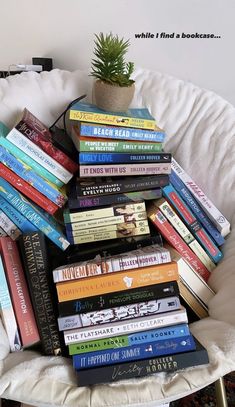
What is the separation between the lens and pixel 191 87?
121 cm

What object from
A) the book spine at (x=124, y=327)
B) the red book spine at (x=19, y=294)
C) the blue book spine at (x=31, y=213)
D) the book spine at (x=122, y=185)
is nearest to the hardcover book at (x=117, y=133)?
the book spine at (x=122, y=185)

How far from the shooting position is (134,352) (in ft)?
2.64

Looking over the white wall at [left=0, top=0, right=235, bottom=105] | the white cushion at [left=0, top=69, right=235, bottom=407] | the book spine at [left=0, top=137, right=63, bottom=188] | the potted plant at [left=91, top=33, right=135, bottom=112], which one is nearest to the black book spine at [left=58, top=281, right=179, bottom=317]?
the white cushion at [left=0, top=69, right=235, bottom=407]

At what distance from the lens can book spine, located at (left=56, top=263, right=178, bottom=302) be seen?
834mm

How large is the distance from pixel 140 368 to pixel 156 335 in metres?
0.08

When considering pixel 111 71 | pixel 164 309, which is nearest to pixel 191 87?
pixel 111 71

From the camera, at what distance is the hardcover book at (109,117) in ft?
3.26

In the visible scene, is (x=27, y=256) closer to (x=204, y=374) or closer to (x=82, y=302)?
(x=82, y=302)

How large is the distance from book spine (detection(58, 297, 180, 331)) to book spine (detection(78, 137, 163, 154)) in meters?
0.39

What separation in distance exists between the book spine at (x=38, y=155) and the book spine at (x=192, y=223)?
272 millimetres

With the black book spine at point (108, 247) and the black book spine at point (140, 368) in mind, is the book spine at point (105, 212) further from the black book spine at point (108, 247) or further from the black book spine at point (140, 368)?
the black book spine at point (140, 368)

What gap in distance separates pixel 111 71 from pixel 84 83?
0.58 feet

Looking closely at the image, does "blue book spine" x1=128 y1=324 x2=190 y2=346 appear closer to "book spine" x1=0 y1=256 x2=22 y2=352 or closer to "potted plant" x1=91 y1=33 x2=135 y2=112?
"book spine" x1=0 y1=256 x2=22 y2=352

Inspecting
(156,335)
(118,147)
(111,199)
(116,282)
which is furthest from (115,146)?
(156,335)
